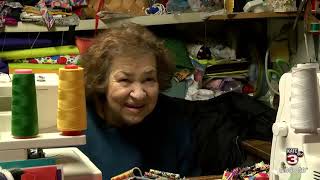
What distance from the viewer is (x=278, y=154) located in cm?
146

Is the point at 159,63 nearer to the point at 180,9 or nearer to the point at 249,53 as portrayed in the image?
the point at 180,9

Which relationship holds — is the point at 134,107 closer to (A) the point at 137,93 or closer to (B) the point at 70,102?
(A) the point at 137,93

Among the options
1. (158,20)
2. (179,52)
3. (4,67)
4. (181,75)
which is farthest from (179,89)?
(4,67)

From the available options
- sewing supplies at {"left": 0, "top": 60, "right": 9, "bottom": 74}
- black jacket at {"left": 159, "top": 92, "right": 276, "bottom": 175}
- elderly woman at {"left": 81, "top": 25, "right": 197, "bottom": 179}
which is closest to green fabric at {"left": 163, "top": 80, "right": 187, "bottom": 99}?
black jacket at {"left": 159, "top": 92, "right": 276, "bottom": 175}

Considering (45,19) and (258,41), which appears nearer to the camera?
(45,19)

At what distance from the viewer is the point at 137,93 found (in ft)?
6.93

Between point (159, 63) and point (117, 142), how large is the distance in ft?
1.31

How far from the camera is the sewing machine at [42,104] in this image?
1411mm

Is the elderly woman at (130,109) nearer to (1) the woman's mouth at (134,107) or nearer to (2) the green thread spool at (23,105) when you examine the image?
Result: (1) the woman's mouth at (134,107)

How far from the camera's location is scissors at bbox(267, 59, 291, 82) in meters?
3.21

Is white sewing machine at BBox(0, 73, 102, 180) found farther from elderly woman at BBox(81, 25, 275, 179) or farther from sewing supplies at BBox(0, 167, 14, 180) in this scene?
elderly woman at BBox(81, 25, 275, 179)

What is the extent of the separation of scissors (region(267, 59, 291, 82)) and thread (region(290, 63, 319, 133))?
189cm

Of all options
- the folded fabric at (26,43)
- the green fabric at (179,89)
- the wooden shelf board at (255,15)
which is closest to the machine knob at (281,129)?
the wooden shelf board at (255,15)

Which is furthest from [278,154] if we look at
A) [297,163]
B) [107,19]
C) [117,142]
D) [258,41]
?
[258,41]
